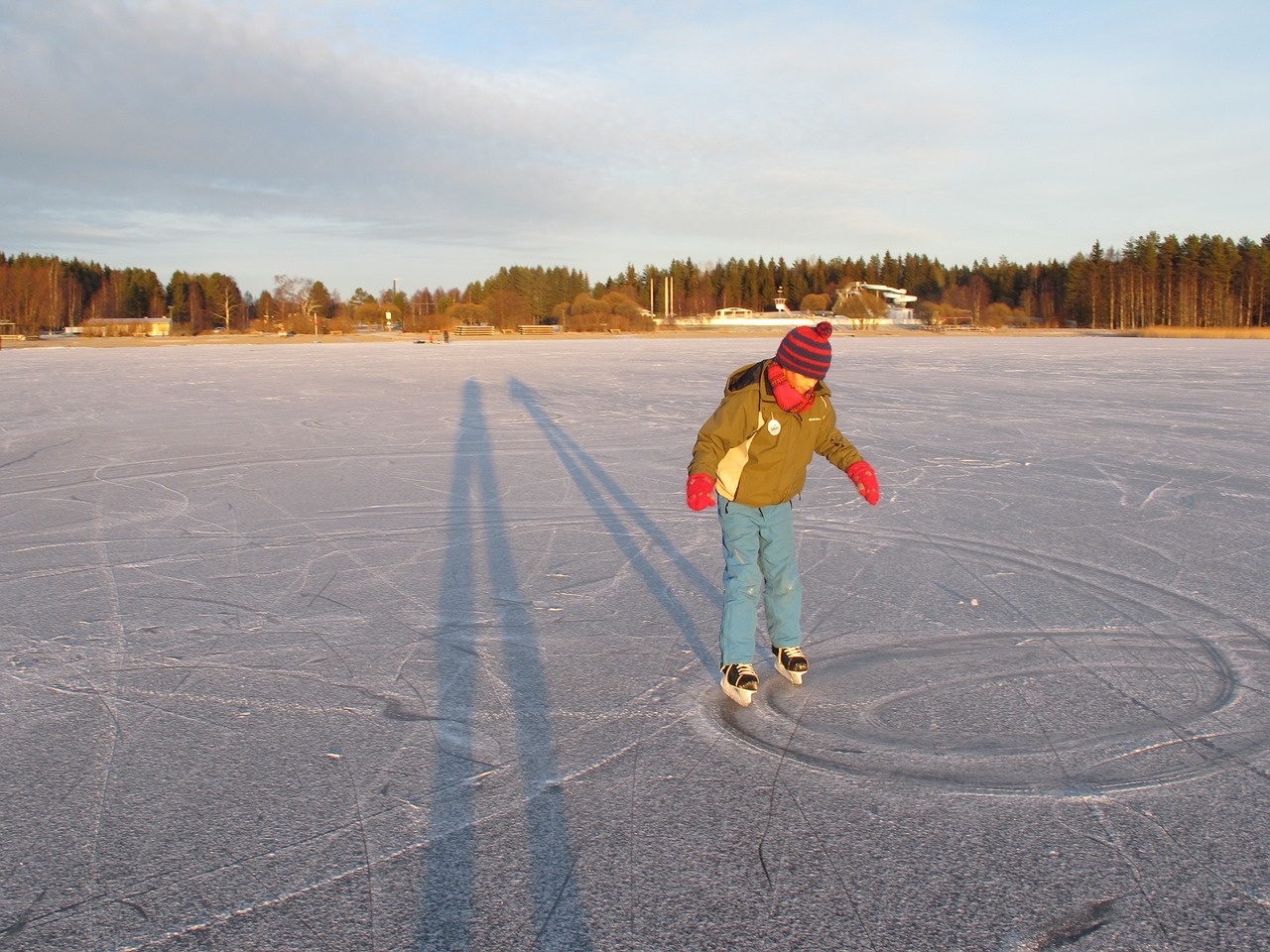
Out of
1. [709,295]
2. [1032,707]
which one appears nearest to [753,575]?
[1032,707]

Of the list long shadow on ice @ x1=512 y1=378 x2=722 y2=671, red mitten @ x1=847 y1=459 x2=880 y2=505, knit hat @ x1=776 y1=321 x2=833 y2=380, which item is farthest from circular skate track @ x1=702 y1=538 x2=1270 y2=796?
knit hat @ x1=776 y1=321 x2=833 y2=380

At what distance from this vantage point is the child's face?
3.97 meters

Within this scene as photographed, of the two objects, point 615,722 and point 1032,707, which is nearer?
point 615,722

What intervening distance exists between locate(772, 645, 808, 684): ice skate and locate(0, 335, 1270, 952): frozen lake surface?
0.29 ft

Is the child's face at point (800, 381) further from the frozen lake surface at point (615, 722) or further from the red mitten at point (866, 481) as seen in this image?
the frozen lake surface at point (615, 722)

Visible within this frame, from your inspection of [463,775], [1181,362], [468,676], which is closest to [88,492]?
[468,676]

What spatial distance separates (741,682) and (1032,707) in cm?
115

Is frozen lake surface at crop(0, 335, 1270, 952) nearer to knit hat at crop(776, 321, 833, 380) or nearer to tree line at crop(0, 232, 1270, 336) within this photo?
knit hat at crop(776, 321, 833, 380)

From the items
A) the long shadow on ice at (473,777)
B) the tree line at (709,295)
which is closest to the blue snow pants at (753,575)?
the long shadow on ice at (473,777)

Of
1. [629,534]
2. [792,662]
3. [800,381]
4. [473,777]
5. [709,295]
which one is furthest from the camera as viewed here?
[709,295]

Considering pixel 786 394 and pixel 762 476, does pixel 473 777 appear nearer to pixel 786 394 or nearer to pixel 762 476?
pixel 762 476

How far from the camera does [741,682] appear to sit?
4027 millimetres

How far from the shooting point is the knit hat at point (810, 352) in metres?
3.88

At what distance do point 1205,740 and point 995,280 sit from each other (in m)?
126
